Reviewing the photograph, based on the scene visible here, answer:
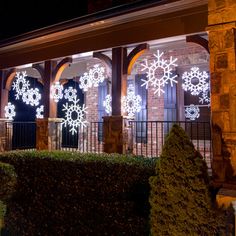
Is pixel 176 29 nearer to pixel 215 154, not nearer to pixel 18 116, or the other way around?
pixel 215 154

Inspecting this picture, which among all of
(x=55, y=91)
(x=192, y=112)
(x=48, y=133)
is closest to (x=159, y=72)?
(x=192, y=112)

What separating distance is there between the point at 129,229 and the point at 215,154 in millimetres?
1667

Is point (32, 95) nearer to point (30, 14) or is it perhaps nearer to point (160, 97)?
point (160, 97)

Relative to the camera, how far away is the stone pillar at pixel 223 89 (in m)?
3.52

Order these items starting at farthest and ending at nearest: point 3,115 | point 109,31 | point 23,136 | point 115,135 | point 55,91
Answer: point 23,136, point 3,115, point 55,91, point 109,31, point 115,135

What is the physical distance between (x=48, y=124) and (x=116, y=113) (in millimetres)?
2406

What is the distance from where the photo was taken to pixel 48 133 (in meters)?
8.52

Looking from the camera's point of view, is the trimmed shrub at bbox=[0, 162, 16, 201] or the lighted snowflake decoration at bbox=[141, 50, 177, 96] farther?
the lighted snowflake decoration at bbox=[141, 50, 177, 96]

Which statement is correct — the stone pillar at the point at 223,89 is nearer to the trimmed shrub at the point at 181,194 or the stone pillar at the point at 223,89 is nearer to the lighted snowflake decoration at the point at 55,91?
the trimmed shrub at the point at 181,194

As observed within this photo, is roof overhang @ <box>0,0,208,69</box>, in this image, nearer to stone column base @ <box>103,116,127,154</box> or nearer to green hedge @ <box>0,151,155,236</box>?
stone column base @ <box>103,116,127,154</box>

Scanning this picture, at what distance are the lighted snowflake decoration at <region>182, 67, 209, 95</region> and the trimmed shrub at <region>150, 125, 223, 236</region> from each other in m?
4.79

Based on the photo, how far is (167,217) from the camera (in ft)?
11.2

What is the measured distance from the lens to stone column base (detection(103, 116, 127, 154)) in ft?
22.9

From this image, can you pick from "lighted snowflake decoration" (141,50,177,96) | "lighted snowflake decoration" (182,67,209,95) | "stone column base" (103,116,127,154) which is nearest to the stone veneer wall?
"lighted snowflake decoration" (182,67,209,95)
